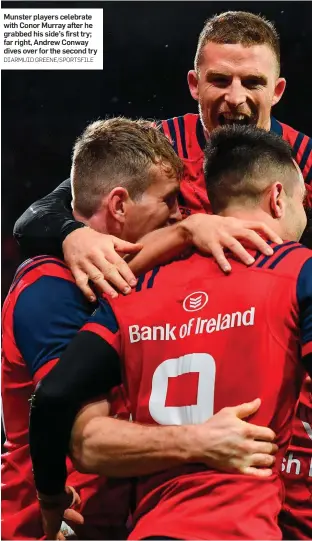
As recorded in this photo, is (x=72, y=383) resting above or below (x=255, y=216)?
below

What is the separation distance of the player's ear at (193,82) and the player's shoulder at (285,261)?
824 mm

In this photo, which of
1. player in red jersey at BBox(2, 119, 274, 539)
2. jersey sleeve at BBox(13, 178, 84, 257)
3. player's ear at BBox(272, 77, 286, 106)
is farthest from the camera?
player's ear at BBox(272, 77, 286, 106)

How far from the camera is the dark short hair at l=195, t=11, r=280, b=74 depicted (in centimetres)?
185

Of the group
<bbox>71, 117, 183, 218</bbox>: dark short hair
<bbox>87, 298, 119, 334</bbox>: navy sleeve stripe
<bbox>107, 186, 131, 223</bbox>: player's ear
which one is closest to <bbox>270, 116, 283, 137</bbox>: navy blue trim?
<bbox>71, 117, 183, 218</bbox>: dark short hair

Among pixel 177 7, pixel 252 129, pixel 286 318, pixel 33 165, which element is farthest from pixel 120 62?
pixel 286 318

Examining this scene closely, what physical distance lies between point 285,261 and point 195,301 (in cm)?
15

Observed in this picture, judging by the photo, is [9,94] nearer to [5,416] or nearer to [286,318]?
[5,416]

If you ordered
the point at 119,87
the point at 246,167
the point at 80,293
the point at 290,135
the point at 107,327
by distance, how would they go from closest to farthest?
the point at 107,327
the point at 246,167
the point at 80,293
the point at 290,135
the point at 119,87

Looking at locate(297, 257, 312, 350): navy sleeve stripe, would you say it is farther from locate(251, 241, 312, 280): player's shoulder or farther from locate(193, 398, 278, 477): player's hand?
locate(193, 398, 278, 477): player's hand

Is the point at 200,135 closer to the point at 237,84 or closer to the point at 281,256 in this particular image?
the point at 237,84

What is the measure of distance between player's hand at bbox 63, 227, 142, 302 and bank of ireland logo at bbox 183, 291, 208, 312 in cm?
17

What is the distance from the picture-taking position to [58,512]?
1.47m

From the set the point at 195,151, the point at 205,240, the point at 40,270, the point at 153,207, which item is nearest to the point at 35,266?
the point at 40,270

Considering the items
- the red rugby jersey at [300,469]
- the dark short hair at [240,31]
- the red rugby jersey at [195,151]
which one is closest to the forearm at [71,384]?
the red rugby jersey at [300,469]
